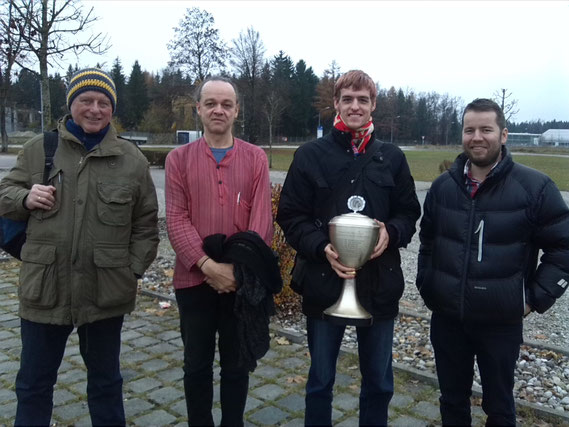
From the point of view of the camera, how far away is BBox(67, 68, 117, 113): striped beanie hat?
3.11 m

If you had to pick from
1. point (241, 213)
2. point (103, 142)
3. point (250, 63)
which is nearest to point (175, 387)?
point (241, 213)

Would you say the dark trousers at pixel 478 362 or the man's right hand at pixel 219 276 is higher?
the man's right hand at pixel 219 276

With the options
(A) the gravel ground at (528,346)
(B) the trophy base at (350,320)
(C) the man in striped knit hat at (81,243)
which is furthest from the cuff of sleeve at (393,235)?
(A) the gravel ground at (528,346)

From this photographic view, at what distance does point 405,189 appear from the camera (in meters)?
3.18

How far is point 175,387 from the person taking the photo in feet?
14.4

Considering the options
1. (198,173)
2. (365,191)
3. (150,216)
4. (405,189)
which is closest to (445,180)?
(405,189)

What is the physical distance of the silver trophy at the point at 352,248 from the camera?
287 cm

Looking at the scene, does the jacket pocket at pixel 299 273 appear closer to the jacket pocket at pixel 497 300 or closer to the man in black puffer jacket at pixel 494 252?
the man in black puffer jacket at pixel 494 252

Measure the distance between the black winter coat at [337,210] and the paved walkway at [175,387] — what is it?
1309 mm

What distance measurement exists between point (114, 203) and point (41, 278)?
1.87 ft

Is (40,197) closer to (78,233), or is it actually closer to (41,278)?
(78,233)

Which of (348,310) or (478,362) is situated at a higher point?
(348,310)

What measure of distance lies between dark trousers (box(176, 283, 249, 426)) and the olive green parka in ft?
1.21

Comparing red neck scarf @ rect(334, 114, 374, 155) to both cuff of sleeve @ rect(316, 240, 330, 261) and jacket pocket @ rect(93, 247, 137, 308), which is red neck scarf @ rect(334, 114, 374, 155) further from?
jacket pocket @ rect(93, 247, 137, 308)
